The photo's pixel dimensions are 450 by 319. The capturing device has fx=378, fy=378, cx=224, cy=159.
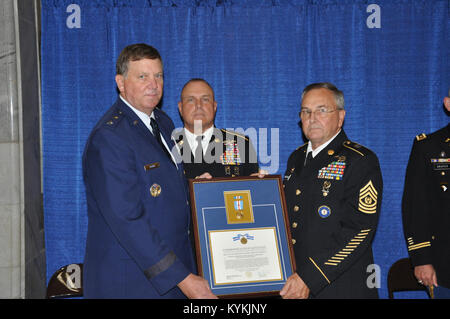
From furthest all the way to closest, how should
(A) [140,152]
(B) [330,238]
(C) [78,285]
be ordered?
1. (C) [78,285]
2. (B) [330,238]
3. (A) [140,152]

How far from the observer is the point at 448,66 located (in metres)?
4.36

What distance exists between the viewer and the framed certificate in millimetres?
2299

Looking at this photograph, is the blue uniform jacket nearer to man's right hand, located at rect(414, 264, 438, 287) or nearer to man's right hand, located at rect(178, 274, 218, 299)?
man's right hand, located at rect(178, 274, 218, 299)

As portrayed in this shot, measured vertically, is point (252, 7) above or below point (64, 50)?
above

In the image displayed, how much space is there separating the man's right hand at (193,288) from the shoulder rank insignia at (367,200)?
1.04m

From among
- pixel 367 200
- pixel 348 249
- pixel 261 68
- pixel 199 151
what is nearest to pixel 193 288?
pixel 348 249

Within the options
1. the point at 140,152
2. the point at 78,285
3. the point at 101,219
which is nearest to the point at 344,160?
the point at 140,152

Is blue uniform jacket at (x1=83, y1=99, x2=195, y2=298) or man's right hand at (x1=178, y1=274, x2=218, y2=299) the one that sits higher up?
blue uniform jacket at (x1=83, y1=99, x2=195, y2=298)

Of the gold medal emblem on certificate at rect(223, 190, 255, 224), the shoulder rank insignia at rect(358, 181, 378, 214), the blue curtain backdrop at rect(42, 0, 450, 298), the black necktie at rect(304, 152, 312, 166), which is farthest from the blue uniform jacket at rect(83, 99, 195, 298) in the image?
the blue curtain backdrop at rect(42, 0, 450, 298)

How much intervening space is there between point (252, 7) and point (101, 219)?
3134 mm

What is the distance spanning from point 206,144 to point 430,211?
181 centimetres

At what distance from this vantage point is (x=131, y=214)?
81.4 inches

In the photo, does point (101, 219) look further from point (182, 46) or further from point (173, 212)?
point (182, 46)

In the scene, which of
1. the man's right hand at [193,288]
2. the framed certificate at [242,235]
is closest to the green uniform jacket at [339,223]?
the framed certificate at [242,235]
